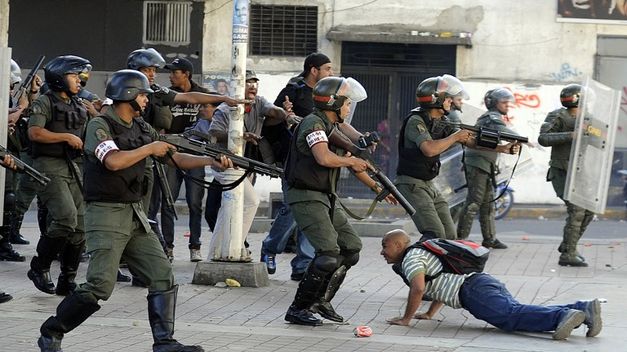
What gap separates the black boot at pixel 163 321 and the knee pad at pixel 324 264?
4.88 ft

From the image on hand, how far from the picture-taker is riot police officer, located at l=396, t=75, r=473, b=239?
33.4 feet

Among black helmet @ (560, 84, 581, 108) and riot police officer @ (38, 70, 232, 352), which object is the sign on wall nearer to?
black helmet @ (560, 84, 581, 108)

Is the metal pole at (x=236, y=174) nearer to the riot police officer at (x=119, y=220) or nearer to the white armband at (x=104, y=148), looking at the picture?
the riot police officer at (x=119, y=220)

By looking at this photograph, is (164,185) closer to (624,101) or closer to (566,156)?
(566,156)

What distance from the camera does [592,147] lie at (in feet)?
42.3

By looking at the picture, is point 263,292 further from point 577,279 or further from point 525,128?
point 525,128

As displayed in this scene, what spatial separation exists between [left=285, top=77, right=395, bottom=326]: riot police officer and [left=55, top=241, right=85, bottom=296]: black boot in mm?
1908

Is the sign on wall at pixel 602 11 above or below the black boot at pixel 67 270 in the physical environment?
above

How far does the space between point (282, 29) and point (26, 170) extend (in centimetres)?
1416

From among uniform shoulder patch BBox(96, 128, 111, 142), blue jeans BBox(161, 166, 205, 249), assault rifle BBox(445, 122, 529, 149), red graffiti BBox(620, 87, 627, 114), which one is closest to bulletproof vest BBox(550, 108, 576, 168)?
assault rifle BBox(445, 122, 529, 149)

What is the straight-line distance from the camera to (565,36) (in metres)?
22.7

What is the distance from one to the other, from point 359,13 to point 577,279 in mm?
11625

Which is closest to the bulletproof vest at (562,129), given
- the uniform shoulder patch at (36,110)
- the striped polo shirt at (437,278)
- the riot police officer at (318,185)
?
the striped polo shirt at (437,278)

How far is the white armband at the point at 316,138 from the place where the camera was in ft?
28.8
